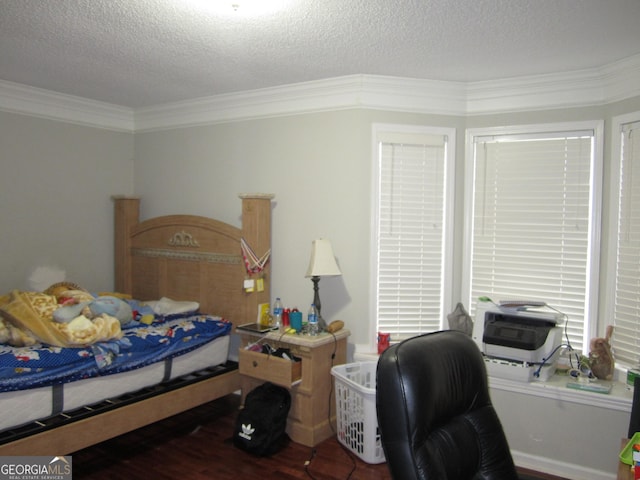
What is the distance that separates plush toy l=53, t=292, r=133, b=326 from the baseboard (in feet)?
8.64

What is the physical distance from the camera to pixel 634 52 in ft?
9.09

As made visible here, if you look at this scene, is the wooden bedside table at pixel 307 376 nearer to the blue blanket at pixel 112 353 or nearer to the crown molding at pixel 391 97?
the blue blanket at pixel 112 353

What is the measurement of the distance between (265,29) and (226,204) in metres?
1.81

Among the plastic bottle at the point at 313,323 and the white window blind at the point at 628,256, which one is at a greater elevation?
the white window blind at the point at 628,256

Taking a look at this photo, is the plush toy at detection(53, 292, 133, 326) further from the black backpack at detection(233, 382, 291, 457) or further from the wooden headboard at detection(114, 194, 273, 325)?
the black backpack at detection(233, 382, 291, 457)

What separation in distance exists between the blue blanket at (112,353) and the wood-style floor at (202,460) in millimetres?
540

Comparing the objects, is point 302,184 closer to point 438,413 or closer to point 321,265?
point 321,265

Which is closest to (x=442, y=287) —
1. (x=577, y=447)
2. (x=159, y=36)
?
(x=577, y=447)

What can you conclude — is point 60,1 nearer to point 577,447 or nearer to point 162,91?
point 162,91

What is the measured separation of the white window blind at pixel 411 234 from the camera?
3.47 meters

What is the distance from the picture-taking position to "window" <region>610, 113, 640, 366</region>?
9.48 feet

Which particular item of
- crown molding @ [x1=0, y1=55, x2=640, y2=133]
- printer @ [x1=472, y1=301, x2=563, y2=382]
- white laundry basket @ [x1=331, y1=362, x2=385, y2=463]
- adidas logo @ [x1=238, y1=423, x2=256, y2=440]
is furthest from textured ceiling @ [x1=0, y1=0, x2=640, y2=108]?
adidas logo @ [x1=238, y1=423, x2=256, y2=440]

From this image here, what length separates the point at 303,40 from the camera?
2676 mm

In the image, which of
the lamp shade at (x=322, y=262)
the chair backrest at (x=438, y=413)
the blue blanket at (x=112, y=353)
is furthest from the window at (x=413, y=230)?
the chair backrest at (x=438, y=413)
